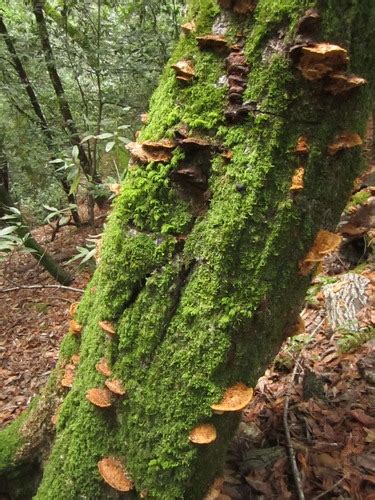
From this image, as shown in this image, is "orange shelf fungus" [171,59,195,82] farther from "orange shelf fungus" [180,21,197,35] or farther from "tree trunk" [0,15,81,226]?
"tree trunk" [0,15,81,226]

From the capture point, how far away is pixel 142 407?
1.95 metres

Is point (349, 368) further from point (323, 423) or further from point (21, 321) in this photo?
point (21, 321)

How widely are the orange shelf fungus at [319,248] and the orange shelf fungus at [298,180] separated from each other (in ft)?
0.90

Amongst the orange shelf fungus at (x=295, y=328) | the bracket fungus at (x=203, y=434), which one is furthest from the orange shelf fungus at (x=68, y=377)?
the orange shelf fungus at (x=295, y=328)

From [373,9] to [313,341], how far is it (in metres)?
3.25

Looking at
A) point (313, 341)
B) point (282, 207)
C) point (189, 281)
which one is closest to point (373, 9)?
point (282, 207)

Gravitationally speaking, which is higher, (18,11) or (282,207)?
(18,11)

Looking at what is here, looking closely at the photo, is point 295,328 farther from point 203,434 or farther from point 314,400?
point 314,400

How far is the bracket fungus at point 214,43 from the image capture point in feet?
5.98

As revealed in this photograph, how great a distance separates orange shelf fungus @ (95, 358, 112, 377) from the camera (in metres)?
2.06

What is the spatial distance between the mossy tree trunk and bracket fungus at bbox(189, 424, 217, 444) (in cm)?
3

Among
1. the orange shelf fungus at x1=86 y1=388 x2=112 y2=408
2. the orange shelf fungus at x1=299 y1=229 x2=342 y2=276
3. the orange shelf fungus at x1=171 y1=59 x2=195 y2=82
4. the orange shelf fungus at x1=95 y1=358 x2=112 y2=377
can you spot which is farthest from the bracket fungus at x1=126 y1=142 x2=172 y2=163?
the orange shelf fungus at x1=86 y1=388 x2=112 y2=408

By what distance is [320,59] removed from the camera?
1588 mm

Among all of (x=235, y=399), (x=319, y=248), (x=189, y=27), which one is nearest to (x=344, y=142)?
(x=319, y=248)
